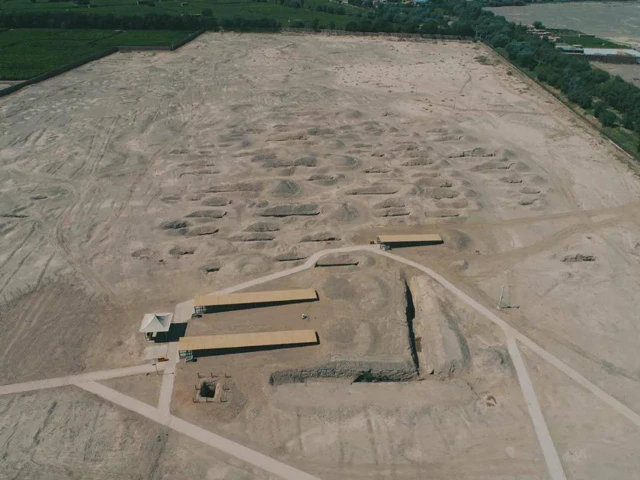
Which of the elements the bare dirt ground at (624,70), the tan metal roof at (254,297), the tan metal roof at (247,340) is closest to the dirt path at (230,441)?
the tan metal roof at (247,340)

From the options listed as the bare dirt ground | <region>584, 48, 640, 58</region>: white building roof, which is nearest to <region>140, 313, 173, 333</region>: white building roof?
the bare dirt ground

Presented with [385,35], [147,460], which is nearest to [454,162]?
[147,460]

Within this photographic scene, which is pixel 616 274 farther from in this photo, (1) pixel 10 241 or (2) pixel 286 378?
(1) pixel 10 241

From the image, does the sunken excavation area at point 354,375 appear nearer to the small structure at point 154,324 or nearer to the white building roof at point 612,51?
the small structure at point 154,324

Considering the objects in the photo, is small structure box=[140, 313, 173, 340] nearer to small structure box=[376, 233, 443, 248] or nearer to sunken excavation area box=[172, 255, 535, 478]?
sunken excavation area box=[172, 255, 535, 478]

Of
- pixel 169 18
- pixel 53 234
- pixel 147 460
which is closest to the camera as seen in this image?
pixel 147 460
